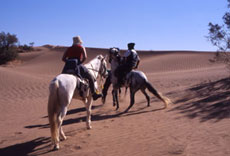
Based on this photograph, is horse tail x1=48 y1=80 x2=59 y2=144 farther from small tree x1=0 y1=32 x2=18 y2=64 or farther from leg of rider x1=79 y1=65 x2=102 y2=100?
small tree x1=0 y1=32 x2=18 y2=64

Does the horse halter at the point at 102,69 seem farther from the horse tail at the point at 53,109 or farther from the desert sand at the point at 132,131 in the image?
the horse tail at the point at 53,109

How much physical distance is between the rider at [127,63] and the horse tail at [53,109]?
3774mm

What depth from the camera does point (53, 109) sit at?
481cm

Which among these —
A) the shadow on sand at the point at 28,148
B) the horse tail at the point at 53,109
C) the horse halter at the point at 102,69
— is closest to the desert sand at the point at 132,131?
the shadow on sand at the point at 28,148

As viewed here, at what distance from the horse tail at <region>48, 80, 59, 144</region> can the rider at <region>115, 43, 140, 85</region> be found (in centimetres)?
377

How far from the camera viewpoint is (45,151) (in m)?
4.90

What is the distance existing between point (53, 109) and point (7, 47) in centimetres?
3390

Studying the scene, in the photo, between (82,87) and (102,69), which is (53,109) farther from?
(102,69)

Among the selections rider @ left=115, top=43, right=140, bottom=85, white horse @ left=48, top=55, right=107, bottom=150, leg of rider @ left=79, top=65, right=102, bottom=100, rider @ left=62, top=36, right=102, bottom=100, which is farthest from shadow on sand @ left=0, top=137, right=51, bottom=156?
rider @ left=115, top=43, right=140, bottom=85

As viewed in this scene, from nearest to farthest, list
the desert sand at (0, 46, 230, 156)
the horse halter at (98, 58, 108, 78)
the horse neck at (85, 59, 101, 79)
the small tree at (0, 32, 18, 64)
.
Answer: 1. the desert sand at (0, 46, 230, 156)
2. the horse neck at (85, 59, 101, 79)
3. the horse halter at (98, 58, 108, 78)
4. the small tree at (0, 32, 18, 64)

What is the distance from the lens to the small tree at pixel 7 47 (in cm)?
3306

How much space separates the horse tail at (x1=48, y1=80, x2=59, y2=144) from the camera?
4.72 m

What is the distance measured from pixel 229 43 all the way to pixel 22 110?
461 inches

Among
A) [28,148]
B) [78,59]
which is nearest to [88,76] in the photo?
[78,59]
